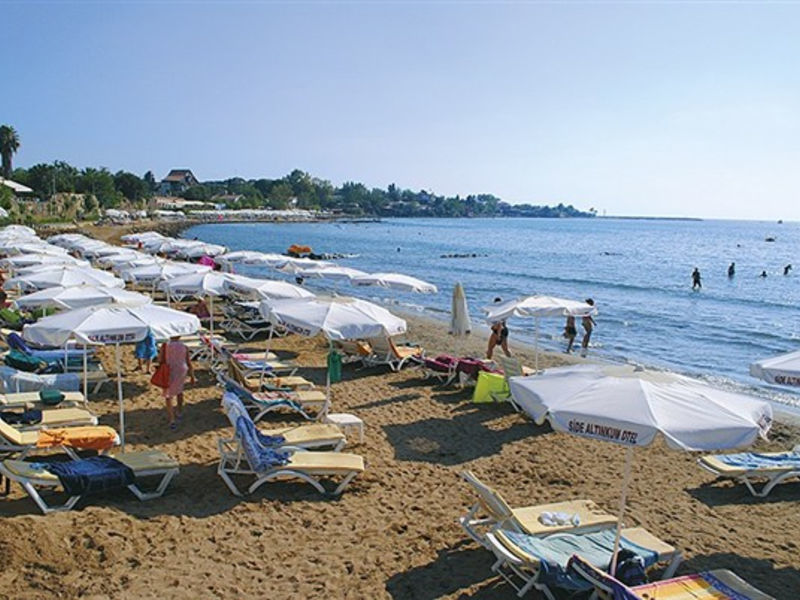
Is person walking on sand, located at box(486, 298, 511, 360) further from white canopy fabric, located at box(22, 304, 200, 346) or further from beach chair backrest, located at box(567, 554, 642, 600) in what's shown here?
beach chair backrest, located at box(567, 554, 642, 600)

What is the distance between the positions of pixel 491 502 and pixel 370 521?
151 cm

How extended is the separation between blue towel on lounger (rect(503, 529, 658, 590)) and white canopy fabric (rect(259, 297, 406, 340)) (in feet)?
12.8

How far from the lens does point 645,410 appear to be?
4566 mm

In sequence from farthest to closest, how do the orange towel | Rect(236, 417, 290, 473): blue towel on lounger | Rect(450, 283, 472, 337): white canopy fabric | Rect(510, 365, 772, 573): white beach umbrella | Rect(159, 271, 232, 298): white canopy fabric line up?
Rect(450, 283, 472, 337): white canopy fabric → Rect(159, 271, 232, 298): white canopy fabric → the orange towel → Rect(236, 417, 290, 473): blue towel on lounger → Rect(510, 365, 772, 573): white beach umbrella

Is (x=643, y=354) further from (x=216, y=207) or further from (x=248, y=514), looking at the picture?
(x=216, y=207)

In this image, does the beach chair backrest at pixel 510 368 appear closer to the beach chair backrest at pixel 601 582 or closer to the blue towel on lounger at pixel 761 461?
the blue towel on lounger at pixel 761 461

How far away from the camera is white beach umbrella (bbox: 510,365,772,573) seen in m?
4.43

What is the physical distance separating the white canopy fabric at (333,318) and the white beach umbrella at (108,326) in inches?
56.6

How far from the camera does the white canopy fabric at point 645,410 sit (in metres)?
4.44

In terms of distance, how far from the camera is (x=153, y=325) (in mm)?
7801

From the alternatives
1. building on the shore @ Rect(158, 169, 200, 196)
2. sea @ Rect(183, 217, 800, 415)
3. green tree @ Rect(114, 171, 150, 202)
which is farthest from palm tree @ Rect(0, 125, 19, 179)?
building on the shore @ Rect(158, 169, 200, 196)

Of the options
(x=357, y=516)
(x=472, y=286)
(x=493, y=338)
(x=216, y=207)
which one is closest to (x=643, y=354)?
(x=493, y=338)

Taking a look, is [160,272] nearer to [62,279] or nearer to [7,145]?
[62,279]

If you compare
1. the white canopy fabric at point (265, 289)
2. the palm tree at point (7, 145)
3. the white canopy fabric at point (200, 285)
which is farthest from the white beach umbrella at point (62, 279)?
the palm tree at point (7, 145)
